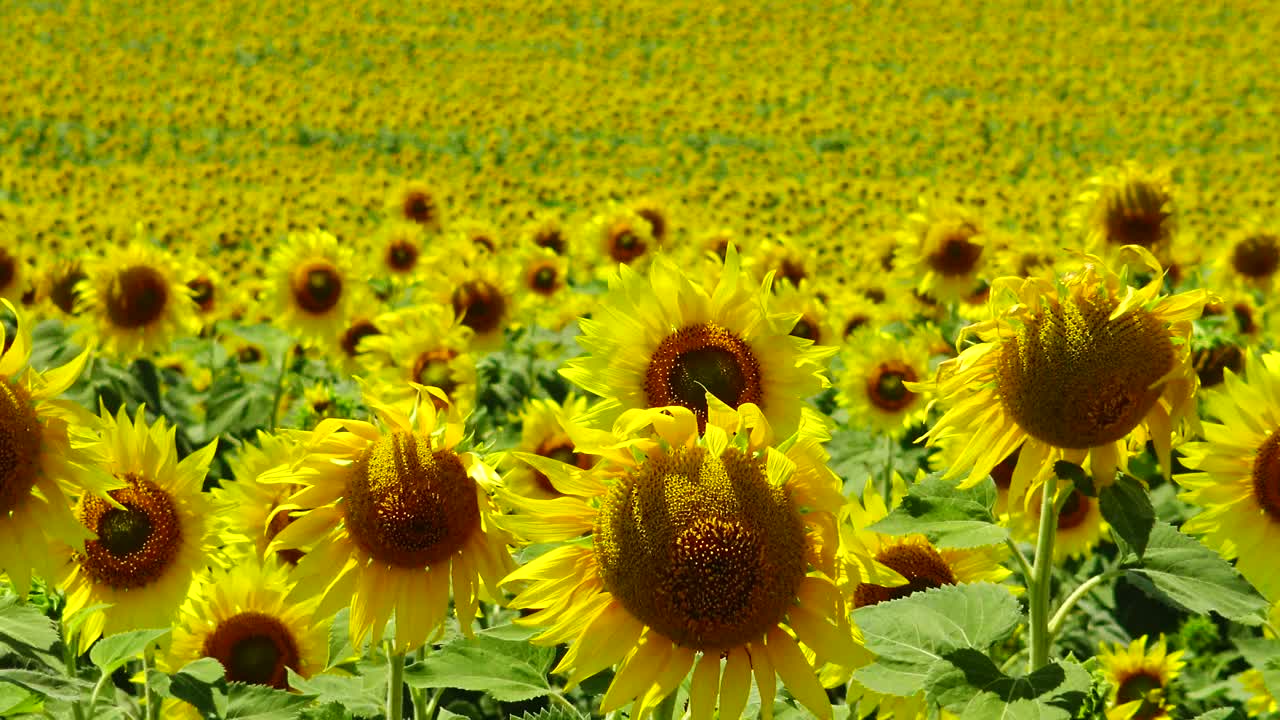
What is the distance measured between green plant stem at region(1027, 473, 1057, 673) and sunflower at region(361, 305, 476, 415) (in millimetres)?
2767

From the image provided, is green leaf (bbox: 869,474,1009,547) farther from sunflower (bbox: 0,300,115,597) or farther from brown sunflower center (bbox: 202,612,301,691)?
brown sunflower center (bbox: 202,612,301,691)

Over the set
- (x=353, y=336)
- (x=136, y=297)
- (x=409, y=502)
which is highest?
(x=409, y=502)

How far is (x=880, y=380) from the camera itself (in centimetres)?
508

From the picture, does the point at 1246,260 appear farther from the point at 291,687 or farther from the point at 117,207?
the point at 117,207

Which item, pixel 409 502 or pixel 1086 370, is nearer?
pixel 1086 370

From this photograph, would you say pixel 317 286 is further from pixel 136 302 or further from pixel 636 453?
pixel 636 453

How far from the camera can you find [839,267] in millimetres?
8945

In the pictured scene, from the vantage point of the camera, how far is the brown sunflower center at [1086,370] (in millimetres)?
1815

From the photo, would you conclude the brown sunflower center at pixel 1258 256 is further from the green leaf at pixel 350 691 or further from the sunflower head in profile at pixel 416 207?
the green leaf at pixel 350 691

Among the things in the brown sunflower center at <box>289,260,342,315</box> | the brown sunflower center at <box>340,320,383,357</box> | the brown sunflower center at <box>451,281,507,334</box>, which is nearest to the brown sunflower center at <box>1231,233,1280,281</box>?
the brown sunflower center at <box>451,281,507,334</box>

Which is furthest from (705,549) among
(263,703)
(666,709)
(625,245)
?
(625,245)

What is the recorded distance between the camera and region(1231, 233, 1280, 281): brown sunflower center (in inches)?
263

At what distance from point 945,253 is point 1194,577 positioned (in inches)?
155

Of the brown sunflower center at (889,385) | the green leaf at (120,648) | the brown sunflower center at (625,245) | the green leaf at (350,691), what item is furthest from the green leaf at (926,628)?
the brown sunflower center at (625,245)
